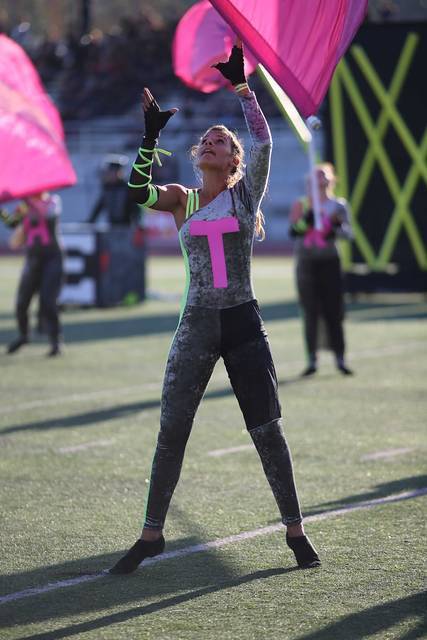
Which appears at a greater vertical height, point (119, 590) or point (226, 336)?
point (226, 336)

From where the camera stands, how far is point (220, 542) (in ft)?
20.0

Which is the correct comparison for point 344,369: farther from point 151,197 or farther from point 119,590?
point 119,590

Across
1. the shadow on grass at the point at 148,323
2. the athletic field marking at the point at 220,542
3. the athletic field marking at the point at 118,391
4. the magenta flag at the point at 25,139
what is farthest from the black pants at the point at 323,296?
the athletic field marking at the point at 220,542

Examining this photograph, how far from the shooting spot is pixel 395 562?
566 cm

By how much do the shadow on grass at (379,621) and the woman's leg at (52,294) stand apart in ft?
29.0

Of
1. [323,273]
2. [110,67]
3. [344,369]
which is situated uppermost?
[110,67]

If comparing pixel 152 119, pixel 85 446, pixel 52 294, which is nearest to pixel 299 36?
pixel 152 119

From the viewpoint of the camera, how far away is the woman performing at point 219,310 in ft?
18.2

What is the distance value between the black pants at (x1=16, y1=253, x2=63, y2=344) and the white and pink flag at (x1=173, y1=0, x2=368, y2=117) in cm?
757

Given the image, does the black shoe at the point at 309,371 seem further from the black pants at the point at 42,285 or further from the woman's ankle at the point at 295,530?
the woman's ankle at the point at 295,530

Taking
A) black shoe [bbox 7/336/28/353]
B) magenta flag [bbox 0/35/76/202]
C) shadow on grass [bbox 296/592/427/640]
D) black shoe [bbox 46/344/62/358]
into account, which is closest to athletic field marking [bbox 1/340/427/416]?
magenta flag [bbox 0/35/76/202]

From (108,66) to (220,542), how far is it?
3248 centimetres

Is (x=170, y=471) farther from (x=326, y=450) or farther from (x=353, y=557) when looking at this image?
(x=326, y=450)

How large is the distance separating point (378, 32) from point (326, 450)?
44.0ft
